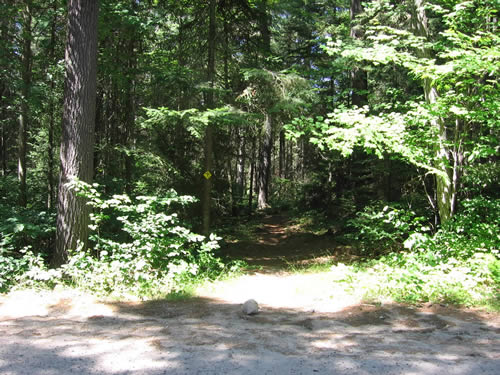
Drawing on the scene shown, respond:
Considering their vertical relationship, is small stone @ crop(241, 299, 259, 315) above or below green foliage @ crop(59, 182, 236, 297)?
below

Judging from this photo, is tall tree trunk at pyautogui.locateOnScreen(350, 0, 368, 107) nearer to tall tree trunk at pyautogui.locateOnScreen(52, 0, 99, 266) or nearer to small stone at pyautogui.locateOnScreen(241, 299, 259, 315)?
tall tree trunk at pyautogui.locateOnScreen(52, 0, 99, 266)

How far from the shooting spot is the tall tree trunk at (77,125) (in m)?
6.65

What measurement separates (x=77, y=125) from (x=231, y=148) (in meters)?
7.06

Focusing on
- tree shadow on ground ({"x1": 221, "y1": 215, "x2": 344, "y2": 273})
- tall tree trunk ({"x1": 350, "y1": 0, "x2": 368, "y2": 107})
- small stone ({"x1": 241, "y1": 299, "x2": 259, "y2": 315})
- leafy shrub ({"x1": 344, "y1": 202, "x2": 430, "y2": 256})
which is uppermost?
tall tree trunk ({"x1": 350, "y1": 0, "x2": 368, "y2": 107})

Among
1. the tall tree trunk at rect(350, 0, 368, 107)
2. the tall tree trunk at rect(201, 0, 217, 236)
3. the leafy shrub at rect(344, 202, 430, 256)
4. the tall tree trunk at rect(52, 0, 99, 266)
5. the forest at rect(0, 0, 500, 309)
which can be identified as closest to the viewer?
the forest at rect(0, 0, 500, 309)

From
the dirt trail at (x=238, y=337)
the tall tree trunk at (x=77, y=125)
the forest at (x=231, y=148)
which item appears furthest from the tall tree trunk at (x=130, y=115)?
the dirt trail at (x=238, y=337)

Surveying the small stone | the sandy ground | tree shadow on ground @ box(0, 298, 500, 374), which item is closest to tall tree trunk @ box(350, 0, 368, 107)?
the sandy ground

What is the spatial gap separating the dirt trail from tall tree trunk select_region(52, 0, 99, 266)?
130cm

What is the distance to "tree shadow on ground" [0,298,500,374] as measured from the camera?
2.91 metres

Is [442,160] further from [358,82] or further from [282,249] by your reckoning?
[282,249]

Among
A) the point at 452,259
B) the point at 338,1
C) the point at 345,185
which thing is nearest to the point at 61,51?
the point at 345,185

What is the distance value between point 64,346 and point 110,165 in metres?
8.69

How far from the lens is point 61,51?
43.7ft

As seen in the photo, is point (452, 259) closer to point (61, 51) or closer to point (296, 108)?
point (296, 108)
